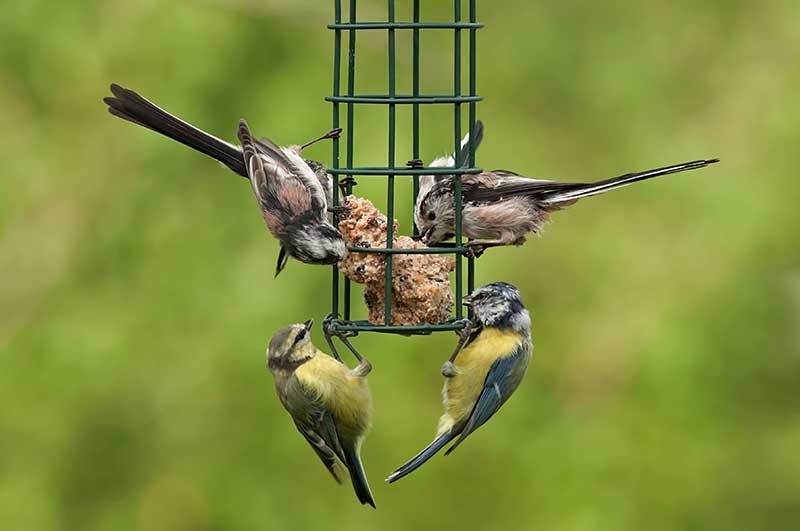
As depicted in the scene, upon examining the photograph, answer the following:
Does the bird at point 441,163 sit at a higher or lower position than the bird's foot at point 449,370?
higher

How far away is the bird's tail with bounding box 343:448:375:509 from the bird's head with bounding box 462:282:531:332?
2.31ft

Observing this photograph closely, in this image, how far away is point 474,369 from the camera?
18.6 ft

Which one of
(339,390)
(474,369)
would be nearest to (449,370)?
(474,369)

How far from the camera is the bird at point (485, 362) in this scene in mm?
5629

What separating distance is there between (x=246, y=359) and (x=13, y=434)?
3.98ft

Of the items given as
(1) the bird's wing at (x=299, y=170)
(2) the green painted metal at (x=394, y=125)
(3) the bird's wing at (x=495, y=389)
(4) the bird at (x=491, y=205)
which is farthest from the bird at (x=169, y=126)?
(3) the bird's wing at (x=495, y=389)

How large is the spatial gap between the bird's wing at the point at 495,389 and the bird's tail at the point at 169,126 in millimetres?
1321

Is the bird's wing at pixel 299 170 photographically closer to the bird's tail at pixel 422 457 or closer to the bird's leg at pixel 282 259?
the bird's leg at pixel 282 259

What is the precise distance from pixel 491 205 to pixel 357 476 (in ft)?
3.74

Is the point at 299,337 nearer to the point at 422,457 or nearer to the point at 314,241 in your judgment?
the point at 314,241

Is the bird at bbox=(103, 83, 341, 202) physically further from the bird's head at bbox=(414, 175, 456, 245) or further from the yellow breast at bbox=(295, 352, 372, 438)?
the yellow breast at bbox=(295, 352, 372, 438)

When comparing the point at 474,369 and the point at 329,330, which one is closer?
the point at 329,330

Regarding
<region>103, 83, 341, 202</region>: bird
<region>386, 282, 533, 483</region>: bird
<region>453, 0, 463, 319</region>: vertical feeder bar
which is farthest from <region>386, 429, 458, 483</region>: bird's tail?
<region>103, 83, 341, 202</region>: bird

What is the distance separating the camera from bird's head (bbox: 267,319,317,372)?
5.71 m
